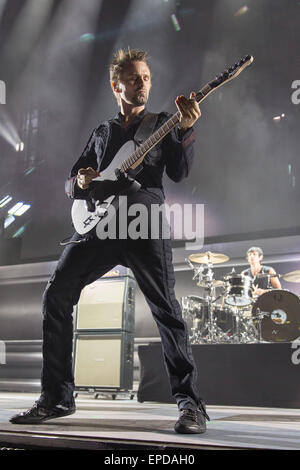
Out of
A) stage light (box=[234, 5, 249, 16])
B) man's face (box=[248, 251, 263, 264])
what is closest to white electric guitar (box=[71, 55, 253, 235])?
man's face (box=[248, 251, 263, 264])

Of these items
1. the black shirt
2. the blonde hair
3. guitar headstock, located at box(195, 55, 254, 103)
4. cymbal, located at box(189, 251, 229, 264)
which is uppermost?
the blonde hair

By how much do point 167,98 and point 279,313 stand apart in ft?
9.24

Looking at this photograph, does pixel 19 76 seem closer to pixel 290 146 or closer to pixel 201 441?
pixel 290 146

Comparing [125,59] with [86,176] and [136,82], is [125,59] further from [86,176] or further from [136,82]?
[86,176]

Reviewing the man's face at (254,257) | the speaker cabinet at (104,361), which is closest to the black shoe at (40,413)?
the speaker cabinet at (104,361)

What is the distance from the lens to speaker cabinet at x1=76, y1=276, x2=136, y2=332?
4.17 metres

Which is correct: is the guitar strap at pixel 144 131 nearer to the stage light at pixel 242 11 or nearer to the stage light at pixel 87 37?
the stage light at pixel 242 11

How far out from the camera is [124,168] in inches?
74.5

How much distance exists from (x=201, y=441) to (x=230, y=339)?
3168 millimetres

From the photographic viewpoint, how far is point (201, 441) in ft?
4.01

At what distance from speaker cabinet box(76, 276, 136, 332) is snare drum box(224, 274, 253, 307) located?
36.1 inches

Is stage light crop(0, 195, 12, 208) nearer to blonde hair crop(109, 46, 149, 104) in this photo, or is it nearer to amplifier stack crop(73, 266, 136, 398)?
amplifier stack crop(73, 266, 136, 398)

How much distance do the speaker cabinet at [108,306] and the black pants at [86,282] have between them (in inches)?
90.7
